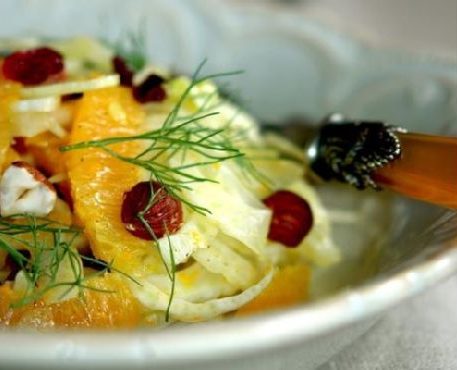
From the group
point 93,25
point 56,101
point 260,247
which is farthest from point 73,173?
point 93,25

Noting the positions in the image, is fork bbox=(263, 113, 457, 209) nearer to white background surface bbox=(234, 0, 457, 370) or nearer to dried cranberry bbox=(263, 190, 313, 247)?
dried cranberry bbox=(263, 190, 313, 247)

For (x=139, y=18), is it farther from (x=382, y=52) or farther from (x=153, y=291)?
(x=153, y=291)

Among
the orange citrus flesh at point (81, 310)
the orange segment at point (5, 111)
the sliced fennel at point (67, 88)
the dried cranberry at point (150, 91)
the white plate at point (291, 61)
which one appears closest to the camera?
the orange citrus flesh at point (81, 310)

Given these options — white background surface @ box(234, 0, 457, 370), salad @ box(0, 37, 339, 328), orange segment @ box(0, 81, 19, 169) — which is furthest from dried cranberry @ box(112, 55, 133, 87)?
white background surface @ box(234, 0, 457, 370)

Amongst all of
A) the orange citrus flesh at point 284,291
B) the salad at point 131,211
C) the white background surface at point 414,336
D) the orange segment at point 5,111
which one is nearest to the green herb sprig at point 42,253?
the salad at point 131,211

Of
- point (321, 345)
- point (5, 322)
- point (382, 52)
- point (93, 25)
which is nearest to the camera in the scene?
point (321, 345)

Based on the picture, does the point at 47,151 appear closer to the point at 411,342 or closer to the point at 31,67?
the point at 31,67

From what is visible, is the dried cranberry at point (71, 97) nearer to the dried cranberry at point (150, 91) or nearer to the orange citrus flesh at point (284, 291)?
the dried cranberry at point (150, 91)
